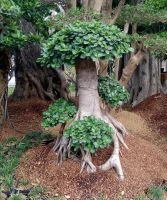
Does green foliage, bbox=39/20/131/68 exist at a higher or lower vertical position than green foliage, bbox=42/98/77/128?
higher

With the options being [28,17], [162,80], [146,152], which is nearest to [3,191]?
[146,152]

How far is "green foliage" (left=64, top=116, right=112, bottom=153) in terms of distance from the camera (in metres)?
5.10

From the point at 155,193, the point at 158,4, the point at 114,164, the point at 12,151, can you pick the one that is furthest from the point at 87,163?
the point at 158,4

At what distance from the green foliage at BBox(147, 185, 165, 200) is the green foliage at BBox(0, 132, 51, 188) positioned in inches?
69.1

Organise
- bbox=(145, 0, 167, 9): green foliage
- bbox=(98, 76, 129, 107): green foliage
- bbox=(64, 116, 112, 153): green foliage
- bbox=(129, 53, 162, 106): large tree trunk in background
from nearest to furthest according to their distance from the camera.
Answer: bbox=(64, 116, 112, 153): green foliage → bbox=(98, 76, 129, 107): green foliage → bbox=(145, 0, 167, 9): green foliage → bbox=(129, 53, 162, 106): large tree trunk in background

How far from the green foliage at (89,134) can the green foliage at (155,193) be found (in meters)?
0.81

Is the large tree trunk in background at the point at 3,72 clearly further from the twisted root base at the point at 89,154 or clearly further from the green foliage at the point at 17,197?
the green foliage at the point at 17,197

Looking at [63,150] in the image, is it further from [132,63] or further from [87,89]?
[132,63]

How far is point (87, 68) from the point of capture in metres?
5.55

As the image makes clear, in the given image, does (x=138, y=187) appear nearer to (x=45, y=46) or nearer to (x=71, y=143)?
(x=71, y=143)

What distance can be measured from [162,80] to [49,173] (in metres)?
7.59

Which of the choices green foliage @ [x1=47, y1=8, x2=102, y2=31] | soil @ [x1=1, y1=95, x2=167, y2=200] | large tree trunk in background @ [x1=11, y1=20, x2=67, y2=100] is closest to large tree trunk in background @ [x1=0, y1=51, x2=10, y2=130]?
soil @ [x1=1, y1=95, x2=167, y2=200]

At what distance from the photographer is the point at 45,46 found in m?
5.13

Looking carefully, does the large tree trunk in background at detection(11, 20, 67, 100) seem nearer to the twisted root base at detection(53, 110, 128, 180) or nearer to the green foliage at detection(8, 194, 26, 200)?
the twisted root base at detection(53, 110, 128, 180)
